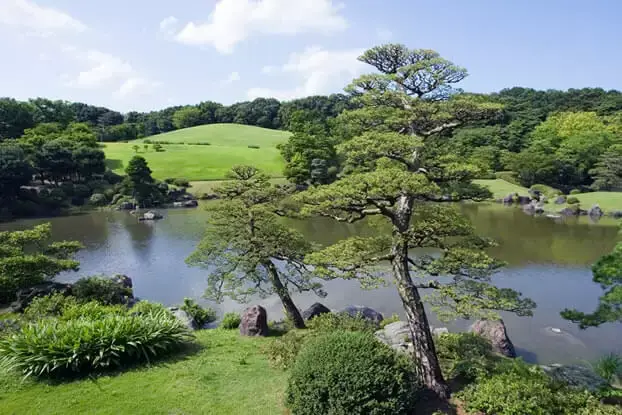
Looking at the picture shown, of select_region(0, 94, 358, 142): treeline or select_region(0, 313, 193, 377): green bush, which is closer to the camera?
select_region(0, 313, 193, 377): green bush

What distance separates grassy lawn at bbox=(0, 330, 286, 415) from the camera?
7.63 meters

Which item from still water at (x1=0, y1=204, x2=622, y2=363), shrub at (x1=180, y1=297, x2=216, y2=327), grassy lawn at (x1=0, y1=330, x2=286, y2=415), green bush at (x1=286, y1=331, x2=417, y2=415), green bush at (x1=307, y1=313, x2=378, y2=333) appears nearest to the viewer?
green bush at (x1=286, y1=331, x2=417, y2=415)

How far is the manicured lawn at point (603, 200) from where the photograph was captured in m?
40.3

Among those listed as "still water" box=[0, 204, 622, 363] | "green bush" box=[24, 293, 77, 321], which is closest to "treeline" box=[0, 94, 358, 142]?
"still water" box=[0, 204, 622, 363]

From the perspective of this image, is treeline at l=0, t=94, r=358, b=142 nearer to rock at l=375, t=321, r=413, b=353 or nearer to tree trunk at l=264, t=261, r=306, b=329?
tree trunk at l=264, t=261, r=306, b=329

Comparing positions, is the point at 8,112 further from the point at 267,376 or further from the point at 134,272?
the point at 267,376

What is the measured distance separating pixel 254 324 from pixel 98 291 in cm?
673

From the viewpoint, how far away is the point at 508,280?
20.4 metres

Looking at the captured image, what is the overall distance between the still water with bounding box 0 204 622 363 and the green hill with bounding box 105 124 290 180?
18.0 m

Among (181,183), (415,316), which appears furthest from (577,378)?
(181,183)

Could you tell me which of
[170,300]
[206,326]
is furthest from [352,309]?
[170,300]

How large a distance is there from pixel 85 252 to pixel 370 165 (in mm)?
22711

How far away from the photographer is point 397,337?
1131 cm

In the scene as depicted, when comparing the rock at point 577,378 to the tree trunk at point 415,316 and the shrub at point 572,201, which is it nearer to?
the tree trunk at point 415,316
